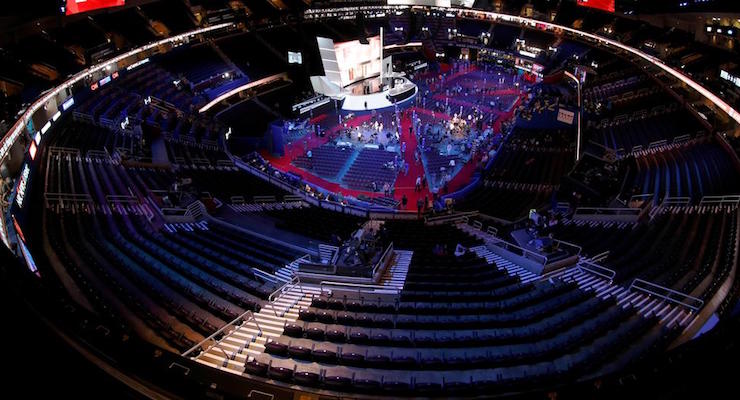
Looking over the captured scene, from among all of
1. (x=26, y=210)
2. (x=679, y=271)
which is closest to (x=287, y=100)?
(x=26, y=210)

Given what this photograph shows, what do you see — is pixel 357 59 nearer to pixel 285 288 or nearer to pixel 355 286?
pixel 355 286

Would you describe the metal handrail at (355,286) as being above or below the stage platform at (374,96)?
above

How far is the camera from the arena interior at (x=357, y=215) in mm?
9578

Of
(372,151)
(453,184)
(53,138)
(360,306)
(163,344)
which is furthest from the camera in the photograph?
(372,151)

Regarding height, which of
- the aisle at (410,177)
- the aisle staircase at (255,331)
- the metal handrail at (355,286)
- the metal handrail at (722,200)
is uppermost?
the metal handrail at (722,200)

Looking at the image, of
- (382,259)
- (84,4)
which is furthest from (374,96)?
(382,259)

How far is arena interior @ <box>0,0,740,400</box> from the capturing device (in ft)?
31.4

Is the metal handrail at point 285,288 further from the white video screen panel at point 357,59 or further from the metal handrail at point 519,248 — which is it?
the white video screen panel at point 357,59

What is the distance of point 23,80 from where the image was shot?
1085 inches

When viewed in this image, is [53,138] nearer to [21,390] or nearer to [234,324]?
[234,324]

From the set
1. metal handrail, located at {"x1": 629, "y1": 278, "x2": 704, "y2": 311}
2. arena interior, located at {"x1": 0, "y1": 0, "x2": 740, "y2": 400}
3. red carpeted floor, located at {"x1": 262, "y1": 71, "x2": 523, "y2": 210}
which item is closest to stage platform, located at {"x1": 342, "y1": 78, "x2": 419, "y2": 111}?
arena interior, located at {"x1": 0, "y1": 0, "x2": 740, "y2": 400}

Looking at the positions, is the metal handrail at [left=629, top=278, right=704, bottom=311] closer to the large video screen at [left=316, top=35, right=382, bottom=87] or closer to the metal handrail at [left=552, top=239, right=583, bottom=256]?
the metal handrail at [left=552, top=239, right=583, bottom=256]

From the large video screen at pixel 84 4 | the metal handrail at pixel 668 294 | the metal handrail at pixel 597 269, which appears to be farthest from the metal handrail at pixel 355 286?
the large video screen at pixel 84 4

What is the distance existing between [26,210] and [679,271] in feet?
72.2
